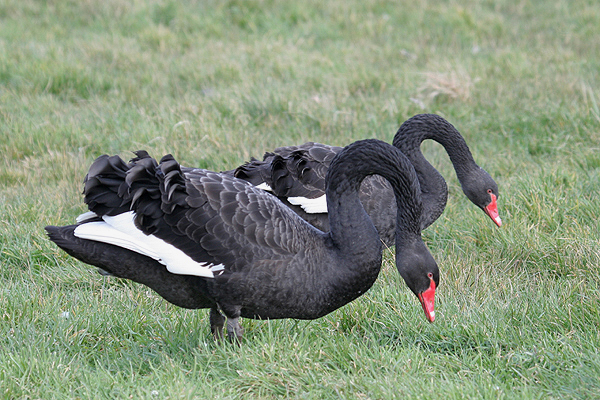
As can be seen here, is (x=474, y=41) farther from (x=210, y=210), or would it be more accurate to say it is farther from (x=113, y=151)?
(x=210, y=210)

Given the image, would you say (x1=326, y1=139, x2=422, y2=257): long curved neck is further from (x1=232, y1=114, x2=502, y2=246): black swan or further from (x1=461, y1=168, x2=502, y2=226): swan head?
(x1=461, y1=168, x2=502, y2=226): swan head

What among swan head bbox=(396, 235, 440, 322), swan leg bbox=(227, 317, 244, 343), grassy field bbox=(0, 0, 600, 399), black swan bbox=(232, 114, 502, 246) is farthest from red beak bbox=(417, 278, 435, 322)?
black swan bbox=(232, 114, 502, 246)

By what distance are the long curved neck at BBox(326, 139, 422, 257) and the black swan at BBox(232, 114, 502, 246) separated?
107cm

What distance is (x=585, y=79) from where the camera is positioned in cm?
732

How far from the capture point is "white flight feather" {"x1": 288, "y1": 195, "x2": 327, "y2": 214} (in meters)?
4.38

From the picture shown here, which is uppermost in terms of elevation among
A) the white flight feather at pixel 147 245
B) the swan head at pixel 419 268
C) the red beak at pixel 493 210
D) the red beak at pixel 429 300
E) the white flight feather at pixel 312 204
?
the white flight feather at pixel 147 245

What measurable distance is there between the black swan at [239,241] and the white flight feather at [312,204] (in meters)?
1.02

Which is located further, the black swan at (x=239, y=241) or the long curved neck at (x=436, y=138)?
the long curved neck at (x=436, y=138)

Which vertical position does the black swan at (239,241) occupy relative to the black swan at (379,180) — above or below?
above

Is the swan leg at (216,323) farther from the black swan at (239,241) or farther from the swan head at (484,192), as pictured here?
the swan head at (484,192)

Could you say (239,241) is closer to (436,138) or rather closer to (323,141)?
(436,138)

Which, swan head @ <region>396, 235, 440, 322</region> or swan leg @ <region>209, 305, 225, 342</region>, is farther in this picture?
swan leg @ <region>209, 305, 225, 342</region>

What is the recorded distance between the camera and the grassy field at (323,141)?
3037 mm

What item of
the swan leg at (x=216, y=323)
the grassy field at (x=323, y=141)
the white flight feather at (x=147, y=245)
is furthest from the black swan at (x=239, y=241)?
the grassy field at (x=323, y=141)
